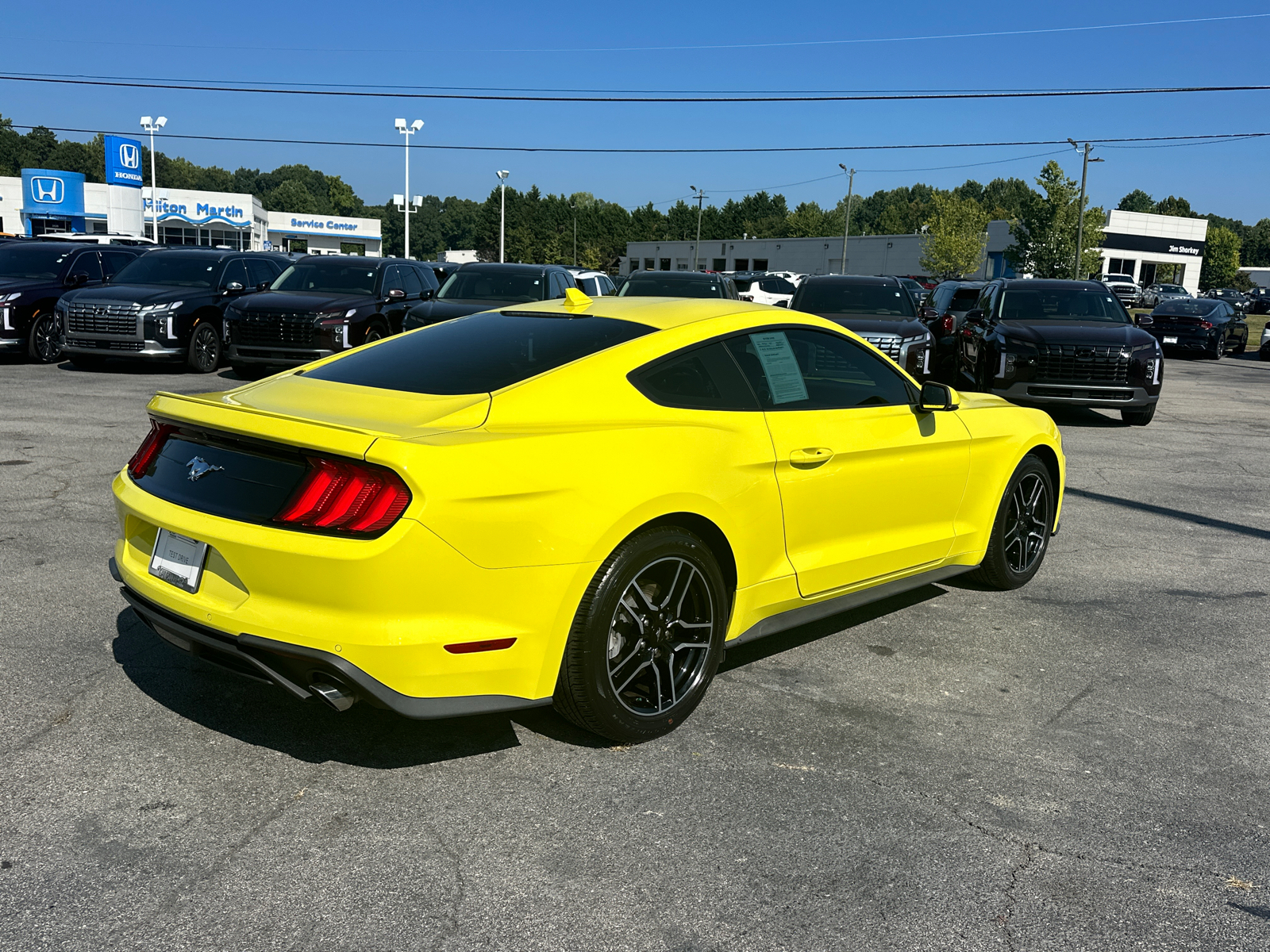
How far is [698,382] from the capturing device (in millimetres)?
4129

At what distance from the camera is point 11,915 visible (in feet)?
8.87

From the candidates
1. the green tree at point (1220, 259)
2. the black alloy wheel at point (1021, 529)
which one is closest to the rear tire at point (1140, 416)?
the black alloy wheel at point (1021, 529)

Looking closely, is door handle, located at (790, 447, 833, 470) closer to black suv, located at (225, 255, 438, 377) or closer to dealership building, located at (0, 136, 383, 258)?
black suv, located at (225, 255, 438, 377)

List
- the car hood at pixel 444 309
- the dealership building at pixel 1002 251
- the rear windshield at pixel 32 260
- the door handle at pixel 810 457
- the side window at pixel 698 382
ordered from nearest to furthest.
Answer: the side window at pixel 698 382, the door handle at pixel 810 457, the car hood at pixel 444 309, the rear windshield at pixel 32 260, the dealership building at pixel 1002 251

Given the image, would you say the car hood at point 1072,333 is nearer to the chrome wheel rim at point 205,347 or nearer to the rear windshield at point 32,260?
the chrome wheel rim at point 205,347

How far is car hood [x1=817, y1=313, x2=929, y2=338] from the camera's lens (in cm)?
1354

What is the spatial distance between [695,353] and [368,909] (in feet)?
7.60

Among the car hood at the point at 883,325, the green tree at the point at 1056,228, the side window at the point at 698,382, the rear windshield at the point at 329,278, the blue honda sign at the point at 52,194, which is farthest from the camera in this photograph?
the green tree at the point at 1056,228

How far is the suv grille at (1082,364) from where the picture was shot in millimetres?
12867

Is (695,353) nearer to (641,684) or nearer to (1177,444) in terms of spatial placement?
(641,684)

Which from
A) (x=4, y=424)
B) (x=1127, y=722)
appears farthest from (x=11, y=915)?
(x=4, y=424)

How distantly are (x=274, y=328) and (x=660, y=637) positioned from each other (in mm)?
11356

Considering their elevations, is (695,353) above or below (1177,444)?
above

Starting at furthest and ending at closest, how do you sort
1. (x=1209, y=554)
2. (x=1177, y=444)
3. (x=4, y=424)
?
(x=1177, y=444) → (x=4, y=424) → (x=1209, y=554)
